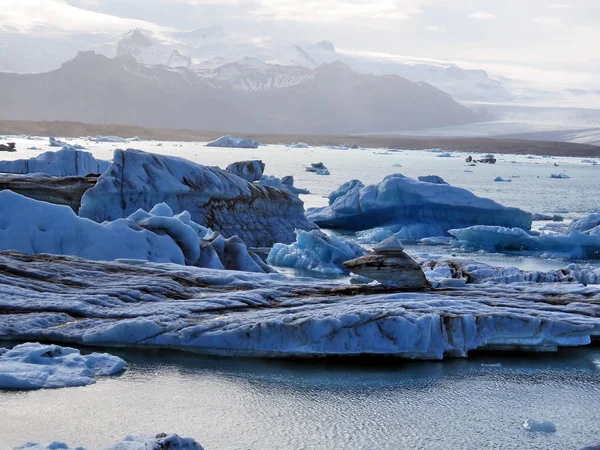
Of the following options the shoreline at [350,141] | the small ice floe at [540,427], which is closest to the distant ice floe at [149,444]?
the small ice floe at [540,427]

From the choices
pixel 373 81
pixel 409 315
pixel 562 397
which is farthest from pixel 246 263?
pixel 373 81

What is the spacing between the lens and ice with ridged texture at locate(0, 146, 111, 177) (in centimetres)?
2206

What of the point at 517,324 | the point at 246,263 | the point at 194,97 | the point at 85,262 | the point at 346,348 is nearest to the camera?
the point at 346,348

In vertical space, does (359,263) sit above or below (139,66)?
below

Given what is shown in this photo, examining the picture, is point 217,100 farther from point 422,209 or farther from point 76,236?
point 76,236

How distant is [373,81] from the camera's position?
16675 centimetres

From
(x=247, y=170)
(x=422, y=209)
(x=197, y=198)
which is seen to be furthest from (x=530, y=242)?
(x=247, y=170)

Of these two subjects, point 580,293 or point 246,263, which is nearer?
point 580,293

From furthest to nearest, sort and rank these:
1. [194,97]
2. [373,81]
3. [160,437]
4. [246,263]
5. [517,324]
→ 1. [373,81]
2. [194,97]
3. [246,263]
4. [517,324]
5. [160,437]

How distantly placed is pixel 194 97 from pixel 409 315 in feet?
497

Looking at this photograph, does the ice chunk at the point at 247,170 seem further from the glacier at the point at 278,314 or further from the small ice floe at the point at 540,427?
the small ice floe at the point at 540,427

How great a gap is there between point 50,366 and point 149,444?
7.91 ft

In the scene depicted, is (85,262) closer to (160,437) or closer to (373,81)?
(160,437)

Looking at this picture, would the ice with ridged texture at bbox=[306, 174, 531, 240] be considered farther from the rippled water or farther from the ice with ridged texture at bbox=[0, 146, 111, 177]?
the rippled water
